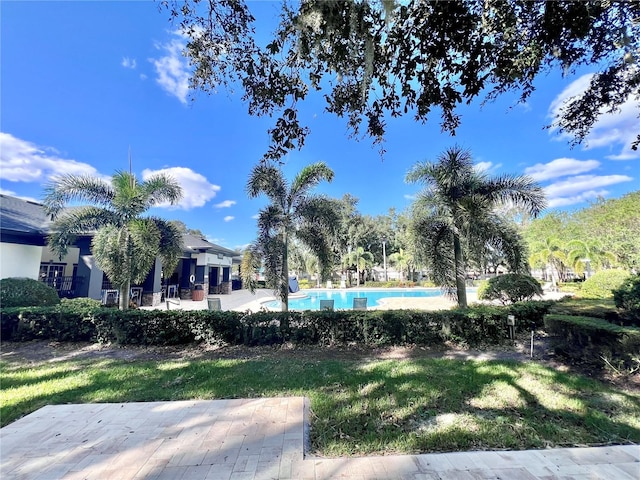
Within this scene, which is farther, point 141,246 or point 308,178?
point 308,178

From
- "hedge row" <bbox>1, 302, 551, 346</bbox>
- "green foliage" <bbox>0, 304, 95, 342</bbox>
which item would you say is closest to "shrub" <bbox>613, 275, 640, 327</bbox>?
"hedge row" <bbox>1, 302, 551, 346</bbox>

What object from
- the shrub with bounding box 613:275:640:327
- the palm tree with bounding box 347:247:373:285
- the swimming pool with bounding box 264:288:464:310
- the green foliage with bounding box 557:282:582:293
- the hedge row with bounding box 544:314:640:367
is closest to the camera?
the hedge row with bounding box 544:314:640:367

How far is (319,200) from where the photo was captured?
351 inches

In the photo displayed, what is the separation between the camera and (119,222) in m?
8.66

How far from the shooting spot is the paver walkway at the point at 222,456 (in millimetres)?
2432

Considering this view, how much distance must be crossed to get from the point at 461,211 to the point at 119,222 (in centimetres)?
1038

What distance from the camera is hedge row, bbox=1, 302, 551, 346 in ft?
22.9

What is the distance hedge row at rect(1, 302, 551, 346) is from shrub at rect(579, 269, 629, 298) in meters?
9.71

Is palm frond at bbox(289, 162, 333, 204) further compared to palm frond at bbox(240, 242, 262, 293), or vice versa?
palm frond at bbox(289, 162, 333, 204)

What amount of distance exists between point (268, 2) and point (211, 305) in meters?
9.98

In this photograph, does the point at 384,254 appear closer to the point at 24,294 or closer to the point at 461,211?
the point at 461,211

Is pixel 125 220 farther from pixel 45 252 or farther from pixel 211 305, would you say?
pixel 45 252

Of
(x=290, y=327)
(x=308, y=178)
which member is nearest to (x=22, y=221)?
(x=308, y=178)

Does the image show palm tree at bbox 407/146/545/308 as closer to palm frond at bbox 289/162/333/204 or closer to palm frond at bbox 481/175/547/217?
palm frond at bbox 481/175/547/217
